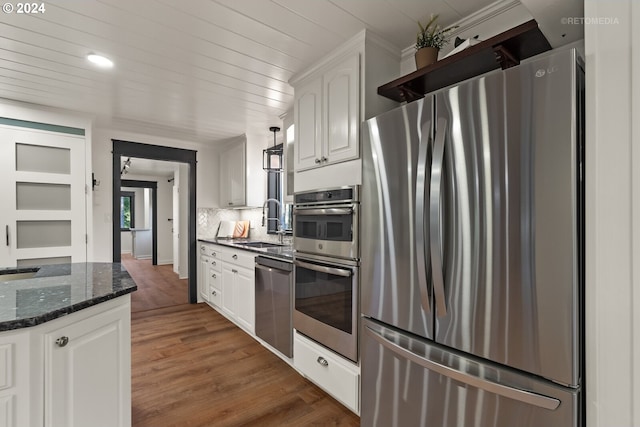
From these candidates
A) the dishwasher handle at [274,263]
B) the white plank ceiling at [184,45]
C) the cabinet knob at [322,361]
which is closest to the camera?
the white plank ceiling at [184,45]

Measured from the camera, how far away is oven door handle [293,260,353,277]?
1.78 meters

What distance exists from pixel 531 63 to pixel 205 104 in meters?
2.72

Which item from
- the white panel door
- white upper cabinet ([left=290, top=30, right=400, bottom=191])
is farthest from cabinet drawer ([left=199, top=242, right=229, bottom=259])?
white upper cabinet ([left=290, top=30, right=400, bottom=191])

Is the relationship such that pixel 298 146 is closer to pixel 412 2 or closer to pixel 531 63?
pixel 412 2

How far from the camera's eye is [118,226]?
3859 millimetres

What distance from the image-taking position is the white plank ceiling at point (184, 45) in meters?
1.59

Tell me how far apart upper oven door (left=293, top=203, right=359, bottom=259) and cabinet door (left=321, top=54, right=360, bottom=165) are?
1.08 ft

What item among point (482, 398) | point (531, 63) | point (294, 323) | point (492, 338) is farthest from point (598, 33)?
point (294, 323)

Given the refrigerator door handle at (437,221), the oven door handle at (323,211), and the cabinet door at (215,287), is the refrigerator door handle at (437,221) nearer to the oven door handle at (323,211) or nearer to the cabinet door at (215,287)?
the oven door handle at (323,211)

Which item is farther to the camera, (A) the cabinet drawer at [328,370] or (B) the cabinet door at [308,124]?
(B) the cabinet door at [308,124]

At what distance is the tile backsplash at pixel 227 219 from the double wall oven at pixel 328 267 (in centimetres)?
A: 188

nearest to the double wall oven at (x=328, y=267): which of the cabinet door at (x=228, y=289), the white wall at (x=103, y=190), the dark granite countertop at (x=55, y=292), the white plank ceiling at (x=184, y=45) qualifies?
the white plank ceiling at (x=184, y=45)

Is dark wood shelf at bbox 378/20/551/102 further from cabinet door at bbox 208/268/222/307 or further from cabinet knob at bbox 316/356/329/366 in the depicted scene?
cabinet door at bbox 208/268/222/307

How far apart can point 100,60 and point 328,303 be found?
7.47ft
